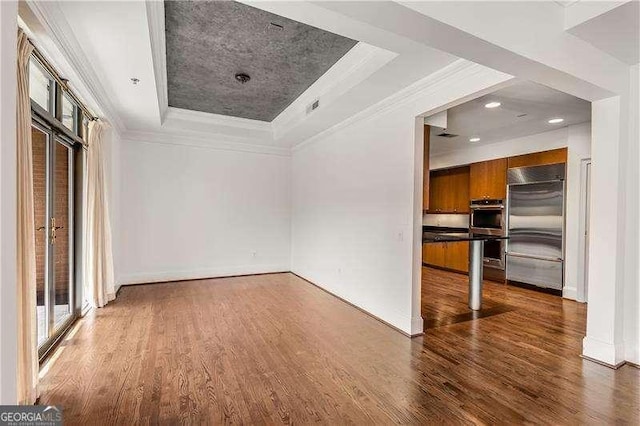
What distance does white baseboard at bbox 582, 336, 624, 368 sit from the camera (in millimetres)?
2748

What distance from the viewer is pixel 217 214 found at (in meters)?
6.28

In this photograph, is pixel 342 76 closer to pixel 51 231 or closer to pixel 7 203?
pixel 7 203

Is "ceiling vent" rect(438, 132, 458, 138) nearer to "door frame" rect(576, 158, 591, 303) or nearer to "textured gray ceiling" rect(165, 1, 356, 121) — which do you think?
"door frame" rect(576, 158, 591, 303)

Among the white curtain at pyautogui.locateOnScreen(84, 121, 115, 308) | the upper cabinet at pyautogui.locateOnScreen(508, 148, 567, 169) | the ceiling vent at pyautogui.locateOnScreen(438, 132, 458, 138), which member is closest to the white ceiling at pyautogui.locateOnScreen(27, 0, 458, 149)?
the white curtain at pyautogui.locateOnScreen(84, 121, 115, 308)

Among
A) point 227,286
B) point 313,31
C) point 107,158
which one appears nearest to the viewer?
point 313,31

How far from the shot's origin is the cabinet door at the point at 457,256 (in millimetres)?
6557

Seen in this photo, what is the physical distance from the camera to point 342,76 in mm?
3539

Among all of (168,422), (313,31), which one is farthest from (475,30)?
(168,422)

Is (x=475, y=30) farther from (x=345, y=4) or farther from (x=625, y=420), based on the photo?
(x=625, y=420)

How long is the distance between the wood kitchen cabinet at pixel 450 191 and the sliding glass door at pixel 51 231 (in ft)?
22.7

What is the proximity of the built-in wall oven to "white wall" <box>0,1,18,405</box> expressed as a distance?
21.8 feet

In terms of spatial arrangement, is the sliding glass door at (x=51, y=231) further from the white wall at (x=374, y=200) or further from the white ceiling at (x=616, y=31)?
the white ceiling at (x=616, y=31)

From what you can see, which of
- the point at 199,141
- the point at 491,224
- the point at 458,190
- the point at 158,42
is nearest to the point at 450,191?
the point at 458,190

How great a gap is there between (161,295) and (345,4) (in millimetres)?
4886
